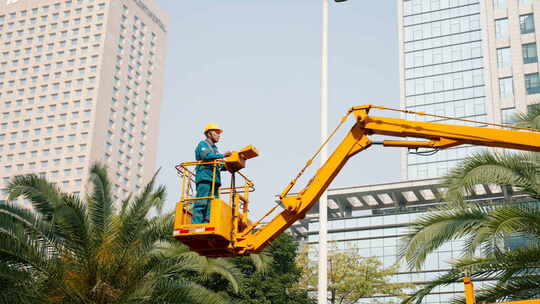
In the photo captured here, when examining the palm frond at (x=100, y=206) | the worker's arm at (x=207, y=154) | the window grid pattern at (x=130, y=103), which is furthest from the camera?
the window grid pattern at (x=130, y=103)

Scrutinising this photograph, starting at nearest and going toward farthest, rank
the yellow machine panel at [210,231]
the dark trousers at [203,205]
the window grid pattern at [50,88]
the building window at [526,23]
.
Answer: the yellow machine panel at [210,231], the dark trousers at [203,205], the building window at [526,23], the window grid pattern at [50,88]

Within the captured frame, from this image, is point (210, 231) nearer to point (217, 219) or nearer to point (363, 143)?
point (217, 219)

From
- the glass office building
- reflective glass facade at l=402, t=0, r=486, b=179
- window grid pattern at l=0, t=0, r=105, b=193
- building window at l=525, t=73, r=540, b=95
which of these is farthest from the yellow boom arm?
window grid pattern at l=0, t=0, r=105, b=193

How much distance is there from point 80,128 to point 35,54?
19059 mm

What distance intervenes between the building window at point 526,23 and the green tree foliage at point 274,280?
51.1 meters

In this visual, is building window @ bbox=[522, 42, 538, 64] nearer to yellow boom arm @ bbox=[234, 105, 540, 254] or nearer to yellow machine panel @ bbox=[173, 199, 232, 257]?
yellow boom arm @ bbox=[234, 105, 540, 254]

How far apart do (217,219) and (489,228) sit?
252 inches

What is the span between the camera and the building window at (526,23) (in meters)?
75.4

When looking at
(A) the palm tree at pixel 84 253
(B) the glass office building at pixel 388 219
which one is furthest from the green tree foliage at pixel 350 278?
(B) the glass office building at pixel 388 219

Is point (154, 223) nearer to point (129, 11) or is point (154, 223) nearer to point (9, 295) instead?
point (9, 295)

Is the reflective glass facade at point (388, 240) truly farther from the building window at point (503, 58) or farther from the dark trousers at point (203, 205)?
the dark trousers at point (203, 205)

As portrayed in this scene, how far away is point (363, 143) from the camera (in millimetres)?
12211

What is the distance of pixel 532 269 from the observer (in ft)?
53.2

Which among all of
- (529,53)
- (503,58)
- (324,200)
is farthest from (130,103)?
(324,200)
